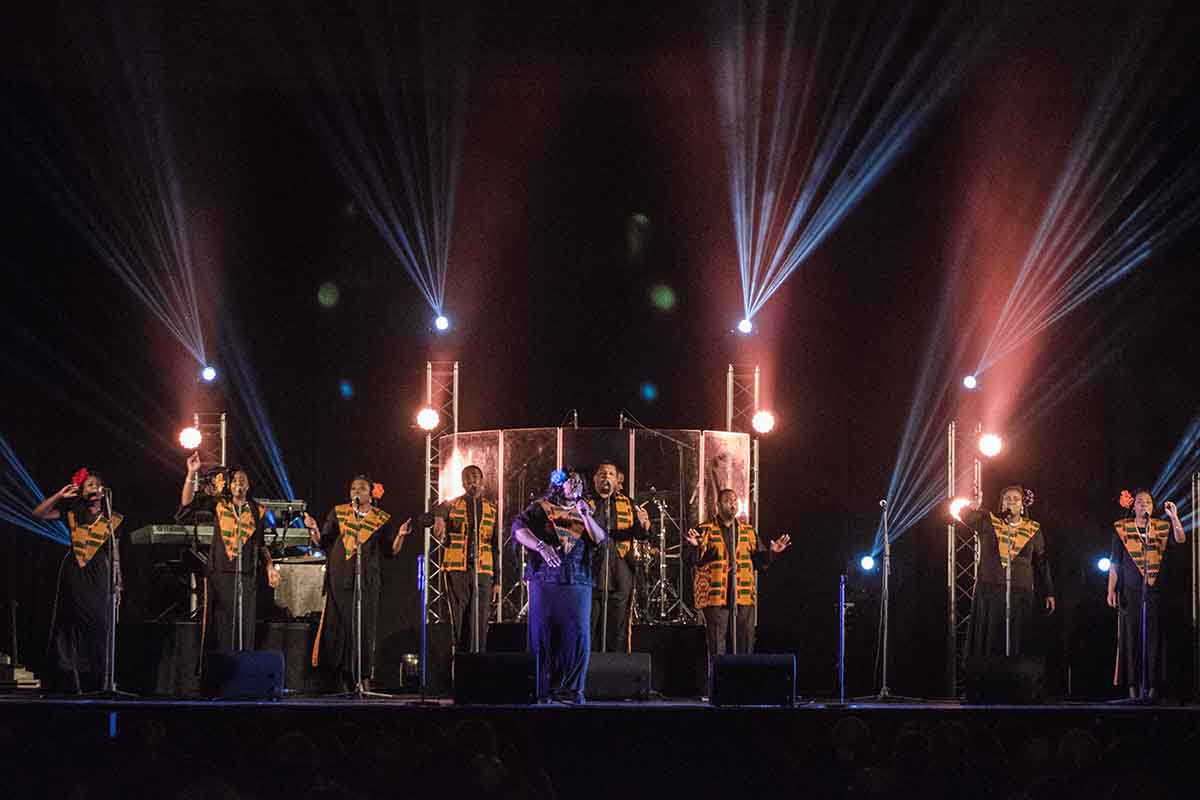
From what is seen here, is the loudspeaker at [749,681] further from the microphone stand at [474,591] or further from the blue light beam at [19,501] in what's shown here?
the blue light beam at [19,501]

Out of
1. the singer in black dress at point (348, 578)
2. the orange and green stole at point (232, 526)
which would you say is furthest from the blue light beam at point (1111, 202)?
the orange and green stole at point (232, 526)

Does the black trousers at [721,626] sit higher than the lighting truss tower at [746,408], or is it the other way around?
the lighting truss tower at [746,408]

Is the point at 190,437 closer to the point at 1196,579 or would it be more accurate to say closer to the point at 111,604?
the point at 111,604

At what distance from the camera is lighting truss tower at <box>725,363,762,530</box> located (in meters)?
14.5

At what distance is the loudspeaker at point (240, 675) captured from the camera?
35.0 feet

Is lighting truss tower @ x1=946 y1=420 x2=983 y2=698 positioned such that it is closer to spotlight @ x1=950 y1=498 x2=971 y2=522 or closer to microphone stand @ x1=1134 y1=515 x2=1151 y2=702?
spotlight @ x1=950 y1=498 x2=971 y2=522

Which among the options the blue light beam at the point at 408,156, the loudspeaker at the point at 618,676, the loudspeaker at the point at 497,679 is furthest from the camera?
the blue light beam at the point at 408,156

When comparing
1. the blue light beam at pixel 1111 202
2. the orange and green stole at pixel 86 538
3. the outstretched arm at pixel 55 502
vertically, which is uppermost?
the blue light beam at pixel 1111 202

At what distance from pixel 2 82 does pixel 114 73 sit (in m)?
1.06

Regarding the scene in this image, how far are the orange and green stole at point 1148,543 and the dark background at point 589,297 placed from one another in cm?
138

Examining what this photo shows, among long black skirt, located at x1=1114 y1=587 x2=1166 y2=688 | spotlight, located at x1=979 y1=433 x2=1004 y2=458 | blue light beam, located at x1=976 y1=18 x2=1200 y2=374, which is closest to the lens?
long black skirt, located at x1=1114 y1=587 x2=1166 y2=688

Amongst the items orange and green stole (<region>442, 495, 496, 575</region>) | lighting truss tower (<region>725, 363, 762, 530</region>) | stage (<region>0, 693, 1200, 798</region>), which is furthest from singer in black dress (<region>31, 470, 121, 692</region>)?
lighting truss tower (<region>725, 363, 762, 530</region>)

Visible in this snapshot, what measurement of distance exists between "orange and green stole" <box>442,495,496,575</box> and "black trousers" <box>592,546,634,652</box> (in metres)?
0.94

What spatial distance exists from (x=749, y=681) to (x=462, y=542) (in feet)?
10.7
